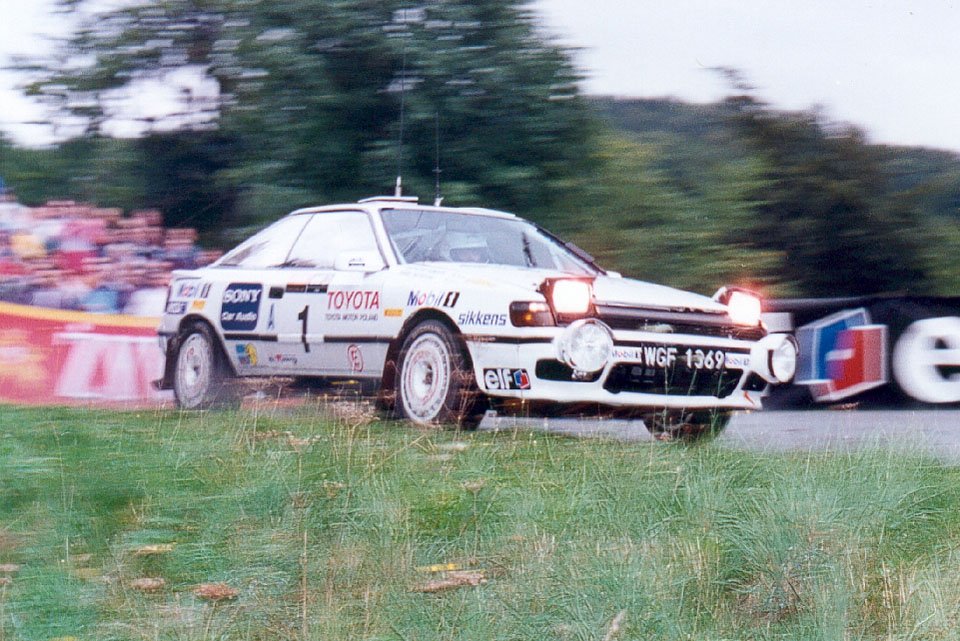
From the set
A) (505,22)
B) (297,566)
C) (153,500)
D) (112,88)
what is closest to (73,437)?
(153,500)

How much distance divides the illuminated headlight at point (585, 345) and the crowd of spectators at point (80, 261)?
5585 millimetres

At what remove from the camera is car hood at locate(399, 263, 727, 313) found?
24.3 ft

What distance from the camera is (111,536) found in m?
4.98

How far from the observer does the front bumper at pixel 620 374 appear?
7195 mm

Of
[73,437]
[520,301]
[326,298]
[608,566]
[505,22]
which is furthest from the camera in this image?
[505,22]

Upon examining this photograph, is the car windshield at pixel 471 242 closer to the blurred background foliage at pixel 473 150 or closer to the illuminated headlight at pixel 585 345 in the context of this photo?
the illuminated headlight at pixel 585 345

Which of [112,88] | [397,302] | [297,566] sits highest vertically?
[112,88]

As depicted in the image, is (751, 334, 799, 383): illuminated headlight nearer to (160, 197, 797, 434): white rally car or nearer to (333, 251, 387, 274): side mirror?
(160, 197, 797, 434): white rally car

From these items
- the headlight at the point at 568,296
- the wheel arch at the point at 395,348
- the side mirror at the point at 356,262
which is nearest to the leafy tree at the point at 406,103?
the side mirror at the point at 356,262

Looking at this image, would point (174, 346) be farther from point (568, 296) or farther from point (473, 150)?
point (473, 150)

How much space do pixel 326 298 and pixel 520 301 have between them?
5.33 feet

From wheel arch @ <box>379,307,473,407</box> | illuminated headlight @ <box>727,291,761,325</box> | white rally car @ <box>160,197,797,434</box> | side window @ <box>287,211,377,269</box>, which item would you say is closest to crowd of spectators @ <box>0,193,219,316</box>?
white rally car @ <box>160,197,797,434</box>

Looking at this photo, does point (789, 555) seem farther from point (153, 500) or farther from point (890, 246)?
point (890, 246)

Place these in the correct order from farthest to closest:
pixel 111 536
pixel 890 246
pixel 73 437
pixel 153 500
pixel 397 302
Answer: pixel 890 246, pixel 397 302, pixel 73 437, pixel 153 500, pixel 111 536
